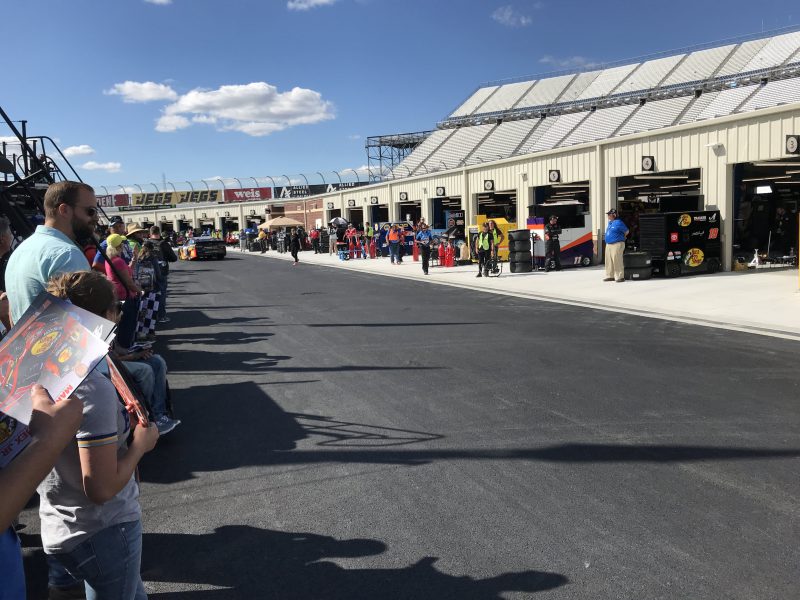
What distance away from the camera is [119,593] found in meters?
2.23

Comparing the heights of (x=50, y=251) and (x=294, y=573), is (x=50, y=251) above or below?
above

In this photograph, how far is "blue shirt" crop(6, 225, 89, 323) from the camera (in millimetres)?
3590

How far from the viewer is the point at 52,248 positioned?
365cm

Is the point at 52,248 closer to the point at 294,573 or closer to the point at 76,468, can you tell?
the point at 76,468

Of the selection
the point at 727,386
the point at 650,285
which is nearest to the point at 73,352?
the point at 727,386

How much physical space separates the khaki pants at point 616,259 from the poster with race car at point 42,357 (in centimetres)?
1633

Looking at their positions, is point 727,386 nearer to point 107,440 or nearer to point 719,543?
point 719,543

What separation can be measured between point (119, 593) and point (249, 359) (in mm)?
6602

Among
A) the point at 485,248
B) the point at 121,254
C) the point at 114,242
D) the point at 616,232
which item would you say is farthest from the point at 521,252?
the point at 114,242

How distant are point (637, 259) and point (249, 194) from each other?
7132 cm

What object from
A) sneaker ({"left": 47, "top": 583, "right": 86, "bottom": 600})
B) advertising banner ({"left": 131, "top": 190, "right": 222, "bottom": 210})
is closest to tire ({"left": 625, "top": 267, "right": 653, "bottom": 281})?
sneaker ({"left": 47, "top": 583, "right": 86, "bottom": 600})

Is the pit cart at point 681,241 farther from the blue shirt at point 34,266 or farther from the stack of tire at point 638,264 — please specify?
the blue shirt at point 34,266

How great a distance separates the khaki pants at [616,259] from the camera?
54.7ft

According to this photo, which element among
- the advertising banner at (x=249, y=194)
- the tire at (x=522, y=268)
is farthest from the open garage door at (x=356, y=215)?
the advertising banner at (x=249, y=194)
